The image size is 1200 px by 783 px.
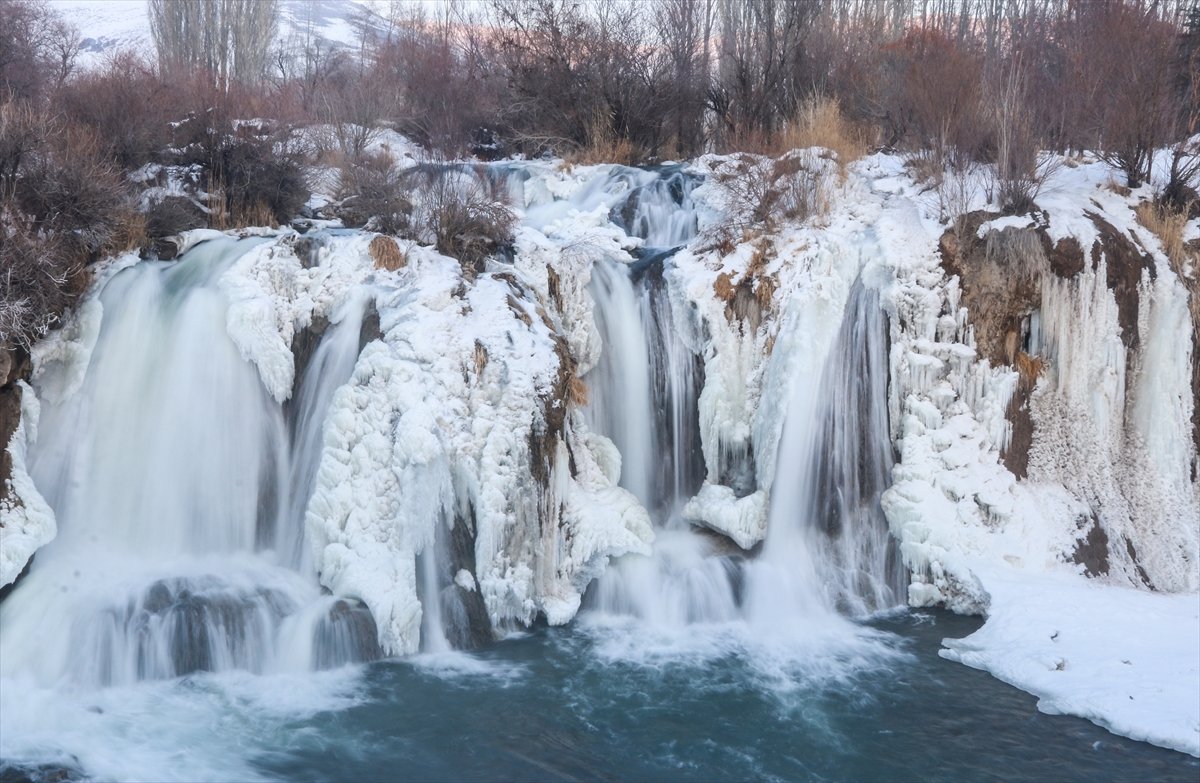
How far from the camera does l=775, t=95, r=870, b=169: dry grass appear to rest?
475 inches

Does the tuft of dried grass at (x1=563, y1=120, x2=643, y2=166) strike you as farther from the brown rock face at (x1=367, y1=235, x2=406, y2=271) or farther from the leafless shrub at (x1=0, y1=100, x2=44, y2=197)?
the leafless shrub at (x1=0, y1=100, x2=44, y2=197)

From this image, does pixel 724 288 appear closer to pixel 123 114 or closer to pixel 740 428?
pixel 740 428

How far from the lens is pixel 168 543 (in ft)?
26.3

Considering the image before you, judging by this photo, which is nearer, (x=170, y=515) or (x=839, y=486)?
(x=170, y=515)

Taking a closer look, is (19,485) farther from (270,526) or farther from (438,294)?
(438,294)

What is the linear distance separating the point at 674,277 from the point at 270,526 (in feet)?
16.8

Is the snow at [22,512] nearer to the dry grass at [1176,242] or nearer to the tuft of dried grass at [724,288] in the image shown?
the tuft of dried grass at [724,288]

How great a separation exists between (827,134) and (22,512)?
34.5 feet

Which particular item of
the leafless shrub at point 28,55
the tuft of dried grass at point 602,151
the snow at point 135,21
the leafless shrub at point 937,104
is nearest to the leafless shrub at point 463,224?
the tuft of dried grass at point 602,151

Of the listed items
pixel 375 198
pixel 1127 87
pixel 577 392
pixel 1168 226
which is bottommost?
pixel 577 392

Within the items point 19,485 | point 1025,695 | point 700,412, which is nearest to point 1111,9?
point 700,412

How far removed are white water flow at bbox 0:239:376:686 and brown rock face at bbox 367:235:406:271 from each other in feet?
3.13

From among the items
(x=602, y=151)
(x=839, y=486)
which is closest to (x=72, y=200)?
(x=602, y=151)

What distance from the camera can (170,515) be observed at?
320 inches
